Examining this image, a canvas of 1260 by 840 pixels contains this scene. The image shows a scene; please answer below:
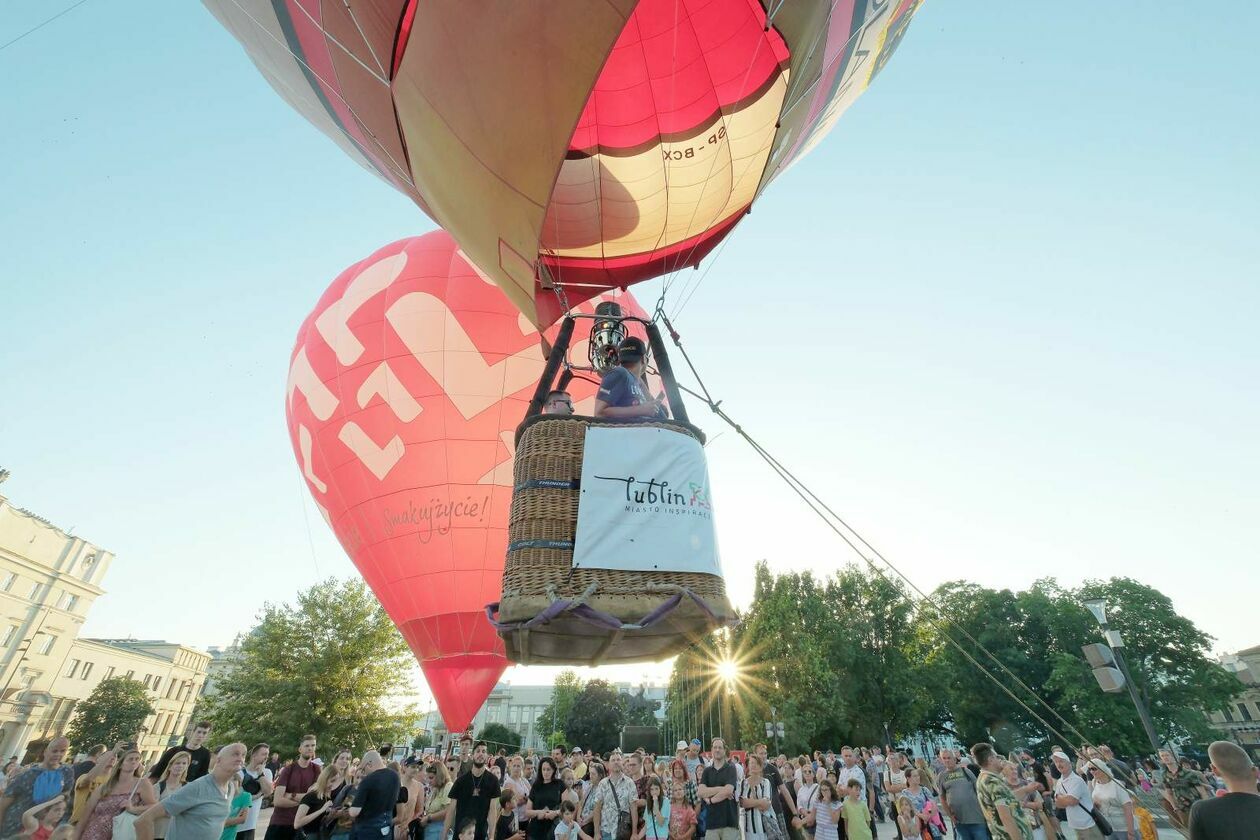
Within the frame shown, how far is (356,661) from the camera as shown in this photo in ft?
79.0

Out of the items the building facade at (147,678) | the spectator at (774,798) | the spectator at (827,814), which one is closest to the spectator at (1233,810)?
the spectator at (774,798)

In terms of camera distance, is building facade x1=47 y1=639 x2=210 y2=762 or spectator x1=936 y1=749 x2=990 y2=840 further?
building facade x1=47 y1=639 x2=210 y2=762

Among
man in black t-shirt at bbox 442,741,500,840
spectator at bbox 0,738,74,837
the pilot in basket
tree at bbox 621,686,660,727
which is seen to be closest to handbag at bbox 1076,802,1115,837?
man in black t-shirt at bbox 442,741,500,840

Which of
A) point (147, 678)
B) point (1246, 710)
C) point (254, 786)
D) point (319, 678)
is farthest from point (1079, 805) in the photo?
point (1246, 710)

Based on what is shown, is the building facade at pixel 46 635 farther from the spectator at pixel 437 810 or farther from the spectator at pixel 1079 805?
the spectator at pixel 1079 805

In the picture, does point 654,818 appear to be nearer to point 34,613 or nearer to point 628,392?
point 628,392

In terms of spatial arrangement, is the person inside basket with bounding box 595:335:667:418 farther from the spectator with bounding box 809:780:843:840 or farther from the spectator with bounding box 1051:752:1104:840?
the spectator with bounding box 1051:752:1104:840

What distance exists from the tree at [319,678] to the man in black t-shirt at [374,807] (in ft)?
65.9

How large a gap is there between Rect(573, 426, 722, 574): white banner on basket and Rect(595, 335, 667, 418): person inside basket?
24cm

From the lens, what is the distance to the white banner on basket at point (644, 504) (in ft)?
8.16

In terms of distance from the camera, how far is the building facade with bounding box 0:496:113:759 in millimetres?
37938

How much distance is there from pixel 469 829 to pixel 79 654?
55.2m

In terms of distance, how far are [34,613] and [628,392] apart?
184ft

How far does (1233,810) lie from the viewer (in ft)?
9.59
